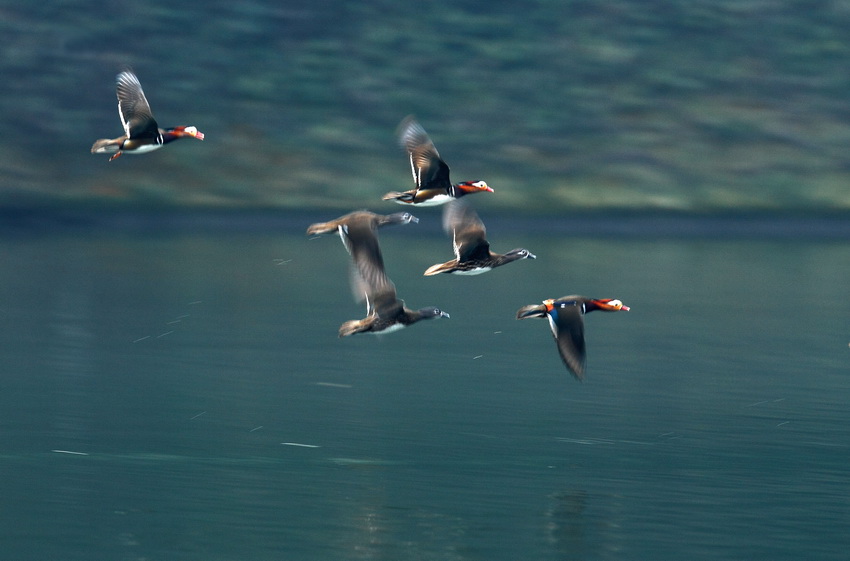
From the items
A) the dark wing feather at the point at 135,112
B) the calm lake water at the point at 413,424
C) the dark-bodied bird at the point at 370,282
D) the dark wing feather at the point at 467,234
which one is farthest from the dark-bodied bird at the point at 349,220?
the calm lake water at the point at 413,424

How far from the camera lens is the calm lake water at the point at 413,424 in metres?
21.1

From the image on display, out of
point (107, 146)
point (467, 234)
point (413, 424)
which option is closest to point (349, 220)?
point (467, 234)

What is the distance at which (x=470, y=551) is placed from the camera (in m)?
20.3

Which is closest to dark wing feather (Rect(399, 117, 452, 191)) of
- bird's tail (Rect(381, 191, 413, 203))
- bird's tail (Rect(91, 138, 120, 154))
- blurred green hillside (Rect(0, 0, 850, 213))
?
bird's tail (Rect(381, 191, 413, 203))

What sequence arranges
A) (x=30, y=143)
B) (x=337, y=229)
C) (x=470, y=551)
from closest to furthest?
(x=470, y=551), (x=337, y=229), (x=30, y=143)

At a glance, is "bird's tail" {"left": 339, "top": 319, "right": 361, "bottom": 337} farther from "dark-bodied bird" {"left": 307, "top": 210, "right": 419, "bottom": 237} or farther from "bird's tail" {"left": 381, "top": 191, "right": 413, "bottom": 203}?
"bird's tail" {"left": 381, "top": 191, "right": 413, "bottom": 203}

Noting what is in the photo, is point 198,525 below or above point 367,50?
below

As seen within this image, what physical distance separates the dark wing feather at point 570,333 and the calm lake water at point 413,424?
2002 millimetres

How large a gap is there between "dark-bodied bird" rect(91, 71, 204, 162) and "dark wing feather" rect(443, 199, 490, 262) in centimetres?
414

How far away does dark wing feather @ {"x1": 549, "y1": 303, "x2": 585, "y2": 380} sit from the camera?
22594 millimetres

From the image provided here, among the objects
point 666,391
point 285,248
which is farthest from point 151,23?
point 666,391

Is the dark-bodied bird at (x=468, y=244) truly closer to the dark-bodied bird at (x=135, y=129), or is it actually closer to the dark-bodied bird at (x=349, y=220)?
the dark-bodied bird at (x=349, y=220)

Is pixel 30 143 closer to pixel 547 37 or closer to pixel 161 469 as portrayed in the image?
pixel 547 37

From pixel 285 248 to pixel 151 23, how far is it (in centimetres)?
1733
